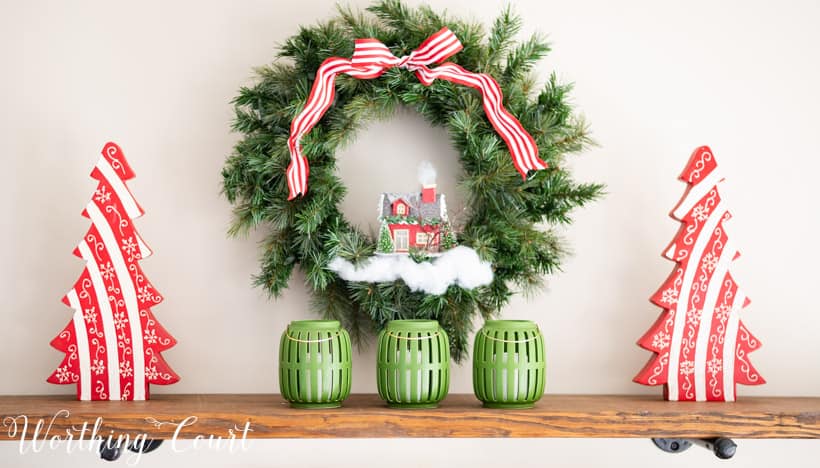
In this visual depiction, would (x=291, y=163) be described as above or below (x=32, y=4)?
below

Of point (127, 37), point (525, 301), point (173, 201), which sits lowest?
point (525, 301)

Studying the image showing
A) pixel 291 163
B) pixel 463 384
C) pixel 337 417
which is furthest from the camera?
pixel 463 384

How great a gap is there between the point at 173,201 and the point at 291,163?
27 centimetres

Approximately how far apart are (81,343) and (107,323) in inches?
2.1

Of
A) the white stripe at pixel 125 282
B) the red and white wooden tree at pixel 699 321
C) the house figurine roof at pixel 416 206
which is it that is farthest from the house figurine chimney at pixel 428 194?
the white stripe at pixel 125 282

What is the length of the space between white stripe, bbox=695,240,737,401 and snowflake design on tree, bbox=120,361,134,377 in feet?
3.01

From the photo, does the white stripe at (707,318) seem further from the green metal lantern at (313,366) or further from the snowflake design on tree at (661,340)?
the green metal lantern at (313,366)

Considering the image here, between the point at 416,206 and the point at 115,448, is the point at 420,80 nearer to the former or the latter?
the point at 416,206

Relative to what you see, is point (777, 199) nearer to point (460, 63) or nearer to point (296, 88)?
point (460, 63)

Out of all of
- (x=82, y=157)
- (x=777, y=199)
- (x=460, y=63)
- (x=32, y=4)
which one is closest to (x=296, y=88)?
(x=460, y=63)

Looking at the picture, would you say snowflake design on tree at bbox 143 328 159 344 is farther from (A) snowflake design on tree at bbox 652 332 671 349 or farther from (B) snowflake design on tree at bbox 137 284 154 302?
(A) snowflake design on tree at bbox 652 332 671 349

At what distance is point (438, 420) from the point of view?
1106mm

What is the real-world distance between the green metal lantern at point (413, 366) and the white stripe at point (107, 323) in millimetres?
433

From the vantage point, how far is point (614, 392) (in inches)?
54.5
